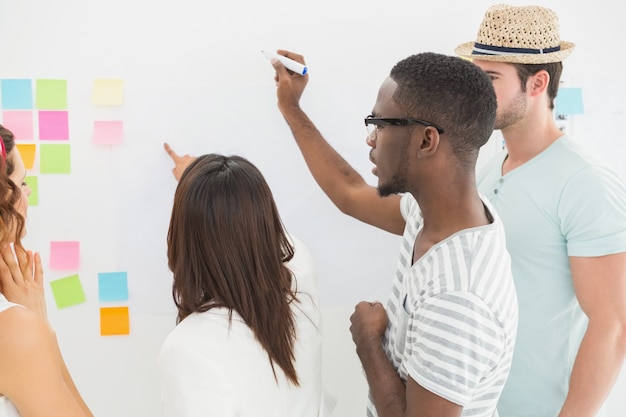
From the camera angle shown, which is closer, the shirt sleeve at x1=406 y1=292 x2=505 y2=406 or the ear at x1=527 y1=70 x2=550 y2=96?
the shirt sleeve at x1=406 y1=292 x2=505 y2=406

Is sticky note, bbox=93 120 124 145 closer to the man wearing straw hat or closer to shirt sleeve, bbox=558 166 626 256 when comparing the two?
the man wearing straw hat

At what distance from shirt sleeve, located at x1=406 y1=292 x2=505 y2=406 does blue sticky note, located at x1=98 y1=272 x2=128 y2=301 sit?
92 cm

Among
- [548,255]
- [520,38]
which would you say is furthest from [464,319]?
[520,38]

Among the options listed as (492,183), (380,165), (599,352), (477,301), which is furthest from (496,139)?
(477,301)

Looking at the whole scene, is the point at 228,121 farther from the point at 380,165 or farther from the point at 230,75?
the point at 380,165

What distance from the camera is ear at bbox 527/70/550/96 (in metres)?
1.27

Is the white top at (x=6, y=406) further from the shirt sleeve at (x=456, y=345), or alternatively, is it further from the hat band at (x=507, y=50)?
the hat band at (x=507, y=50)

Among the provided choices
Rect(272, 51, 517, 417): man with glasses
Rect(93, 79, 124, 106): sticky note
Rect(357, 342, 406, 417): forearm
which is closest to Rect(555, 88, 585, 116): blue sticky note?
Rect(272, 51, 517, 417): man with glasses

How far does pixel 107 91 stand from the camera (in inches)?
59.2

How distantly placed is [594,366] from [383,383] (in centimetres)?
44

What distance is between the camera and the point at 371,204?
1428 mm

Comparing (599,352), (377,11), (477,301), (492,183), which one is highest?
(377,11)

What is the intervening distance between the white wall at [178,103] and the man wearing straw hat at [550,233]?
1.14ft

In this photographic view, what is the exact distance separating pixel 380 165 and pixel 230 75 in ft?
2.25
